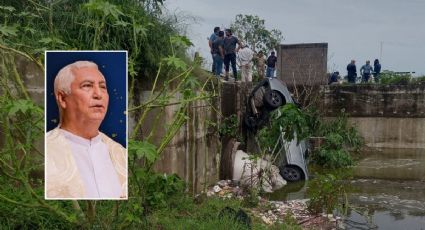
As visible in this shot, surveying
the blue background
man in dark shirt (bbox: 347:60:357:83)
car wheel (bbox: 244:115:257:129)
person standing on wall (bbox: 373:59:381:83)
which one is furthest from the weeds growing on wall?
person standing on wall (bbox: 373:59:381:83)

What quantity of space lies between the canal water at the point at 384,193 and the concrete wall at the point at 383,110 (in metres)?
2.44

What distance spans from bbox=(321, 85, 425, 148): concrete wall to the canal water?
96.0 inches

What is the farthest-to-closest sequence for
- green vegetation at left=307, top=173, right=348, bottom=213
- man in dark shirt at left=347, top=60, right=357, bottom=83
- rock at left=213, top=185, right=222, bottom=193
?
man in dark shirt at left=347, top=60, right=357, bottom=83, rock at left=213, top=185, right=222, bottom=193, green vegetation at left=307, top=173, right=348, bottom=213

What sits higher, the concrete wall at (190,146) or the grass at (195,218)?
the concrete wall at (190,146)

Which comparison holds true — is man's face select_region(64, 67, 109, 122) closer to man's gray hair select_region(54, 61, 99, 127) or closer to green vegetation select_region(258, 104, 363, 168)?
man's gray hair select_region(54, 61, 99, 127)

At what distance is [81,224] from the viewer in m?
3.85

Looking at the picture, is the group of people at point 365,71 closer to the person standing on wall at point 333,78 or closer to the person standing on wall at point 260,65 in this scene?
the person standing on wall at point 333,78

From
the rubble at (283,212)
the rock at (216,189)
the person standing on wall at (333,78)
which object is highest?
the person standing on wall at (333,78)

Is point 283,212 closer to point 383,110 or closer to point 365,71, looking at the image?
point 383,110

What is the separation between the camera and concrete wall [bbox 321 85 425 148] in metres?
15.7

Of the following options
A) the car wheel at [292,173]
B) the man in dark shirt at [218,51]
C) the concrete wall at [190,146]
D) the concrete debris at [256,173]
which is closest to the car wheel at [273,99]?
the concrete debris at [256,173]

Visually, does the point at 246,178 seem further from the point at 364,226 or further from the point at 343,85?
the point at 343,85

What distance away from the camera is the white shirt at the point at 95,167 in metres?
2.76

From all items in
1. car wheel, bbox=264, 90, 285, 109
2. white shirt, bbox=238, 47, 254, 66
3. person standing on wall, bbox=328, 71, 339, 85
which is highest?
white shirt, bbox=238, 47, 254, 66
